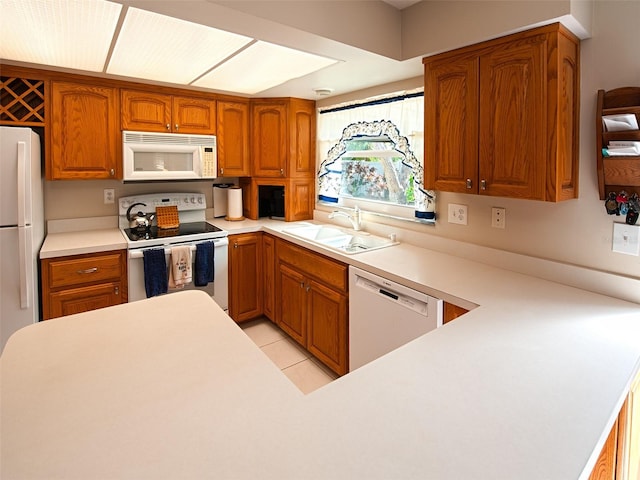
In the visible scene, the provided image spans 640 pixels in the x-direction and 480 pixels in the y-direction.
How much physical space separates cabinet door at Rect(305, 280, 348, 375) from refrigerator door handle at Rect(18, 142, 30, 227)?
70.0 inches

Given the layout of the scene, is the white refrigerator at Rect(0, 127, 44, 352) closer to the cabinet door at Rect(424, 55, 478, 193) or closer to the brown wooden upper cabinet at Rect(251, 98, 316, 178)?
the brown wooden upper cabinet at Rect(251, 98, 316, 178)

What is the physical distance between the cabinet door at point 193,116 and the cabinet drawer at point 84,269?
1.18 meters

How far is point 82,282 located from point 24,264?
42 centimetres

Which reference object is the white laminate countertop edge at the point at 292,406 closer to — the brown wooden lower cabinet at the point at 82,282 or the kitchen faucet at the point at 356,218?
the brown wooden lower cabinet at the point at 82,282

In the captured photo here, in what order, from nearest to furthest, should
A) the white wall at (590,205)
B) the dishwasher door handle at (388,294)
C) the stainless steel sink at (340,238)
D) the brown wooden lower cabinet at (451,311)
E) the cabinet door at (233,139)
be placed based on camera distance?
1. the white wall at (590,205)
2. the brown wooden lower cabinet at (451,311)
3. the dishwasher door handle at (388,294)
4. the stainless steel sink at (340,238)
5. the cabinet door at (233,139)

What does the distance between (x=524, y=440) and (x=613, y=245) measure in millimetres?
1342

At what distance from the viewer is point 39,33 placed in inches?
74.6

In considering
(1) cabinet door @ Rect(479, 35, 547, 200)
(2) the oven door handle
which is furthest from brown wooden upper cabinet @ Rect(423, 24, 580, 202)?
(2) the oven door handle

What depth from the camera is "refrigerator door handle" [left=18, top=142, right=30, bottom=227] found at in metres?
2.08

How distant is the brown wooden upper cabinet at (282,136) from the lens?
11.2 feet

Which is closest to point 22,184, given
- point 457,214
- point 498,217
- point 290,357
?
point 290,357

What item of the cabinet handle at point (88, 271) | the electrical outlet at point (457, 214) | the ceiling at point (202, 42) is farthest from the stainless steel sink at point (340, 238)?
the cabinet handle at point (88, 271)

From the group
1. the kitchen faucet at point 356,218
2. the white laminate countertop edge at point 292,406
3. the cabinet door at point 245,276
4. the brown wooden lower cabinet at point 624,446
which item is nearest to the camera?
the white laminate countertop edge at point 292,406

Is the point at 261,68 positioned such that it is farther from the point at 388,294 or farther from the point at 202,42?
the point at 388,294
